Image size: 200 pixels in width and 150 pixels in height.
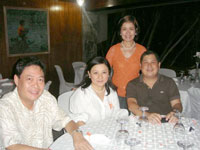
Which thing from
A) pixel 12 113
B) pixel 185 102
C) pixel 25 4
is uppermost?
pixel 25 4

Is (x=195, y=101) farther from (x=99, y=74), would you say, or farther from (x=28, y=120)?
(x=28, y=120)

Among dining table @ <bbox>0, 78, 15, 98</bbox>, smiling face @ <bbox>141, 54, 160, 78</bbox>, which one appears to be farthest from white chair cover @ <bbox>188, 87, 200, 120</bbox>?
dining table @ <bbox>0, 78, 15, 98</bbox>

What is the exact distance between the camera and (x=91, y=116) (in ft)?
6.69

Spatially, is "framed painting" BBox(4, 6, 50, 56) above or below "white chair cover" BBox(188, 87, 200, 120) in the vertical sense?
above

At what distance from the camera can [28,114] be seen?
5.18ft

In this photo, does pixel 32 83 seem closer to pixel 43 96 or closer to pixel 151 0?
pixel 43 96

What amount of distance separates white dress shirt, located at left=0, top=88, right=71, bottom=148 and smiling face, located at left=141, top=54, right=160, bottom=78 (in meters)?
1.07

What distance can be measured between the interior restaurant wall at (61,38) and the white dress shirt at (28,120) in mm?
4751

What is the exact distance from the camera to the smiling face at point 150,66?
7.70 feet

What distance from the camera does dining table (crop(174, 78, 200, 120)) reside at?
2734 millimetres

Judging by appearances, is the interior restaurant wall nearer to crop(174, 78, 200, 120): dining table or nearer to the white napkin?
crop(174, 78, 200, 120): dining table

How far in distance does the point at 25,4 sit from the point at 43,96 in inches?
201

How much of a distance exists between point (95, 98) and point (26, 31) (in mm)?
4772

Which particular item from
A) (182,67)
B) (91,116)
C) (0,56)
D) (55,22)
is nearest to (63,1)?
(55,22)
